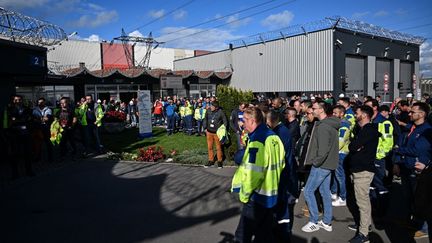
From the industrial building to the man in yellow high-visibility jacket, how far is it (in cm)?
2387

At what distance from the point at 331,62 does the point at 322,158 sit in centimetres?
2288

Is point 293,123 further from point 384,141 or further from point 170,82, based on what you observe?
point 170,82

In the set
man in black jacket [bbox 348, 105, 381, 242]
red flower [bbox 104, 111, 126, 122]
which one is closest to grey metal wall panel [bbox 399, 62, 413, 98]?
red flower [bbox 104, 111, 126, 122]

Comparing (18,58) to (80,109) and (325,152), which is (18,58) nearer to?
(80,109)

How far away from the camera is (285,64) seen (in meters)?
30.2

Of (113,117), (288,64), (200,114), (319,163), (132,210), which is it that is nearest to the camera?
(319,163)

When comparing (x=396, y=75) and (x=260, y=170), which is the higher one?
(x=396, y=75)

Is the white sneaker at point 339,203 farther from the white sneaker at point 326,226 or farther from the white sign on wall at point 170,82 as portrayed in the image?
the white sign on wall at point 170,82

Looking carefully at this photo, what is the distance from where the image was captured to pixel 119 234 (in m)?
5.24

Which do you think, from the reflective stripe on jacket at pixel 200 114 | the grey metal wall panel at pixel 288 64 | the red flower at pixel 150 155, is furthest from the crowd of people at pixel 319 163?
the grey metal wall panel at pixel 288 64

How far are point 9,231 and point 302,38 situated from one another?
87.0 ft

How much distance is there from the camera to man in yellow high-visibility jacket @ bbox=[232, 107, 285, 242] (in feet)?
11.7

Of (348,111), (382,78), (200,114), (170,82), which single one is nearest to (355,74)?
(382,78)

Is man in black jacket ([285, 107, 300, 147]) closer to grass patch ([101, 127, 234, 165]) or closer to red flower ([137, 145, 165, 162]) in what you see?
grass patch ([101, 127, 234, 165])
